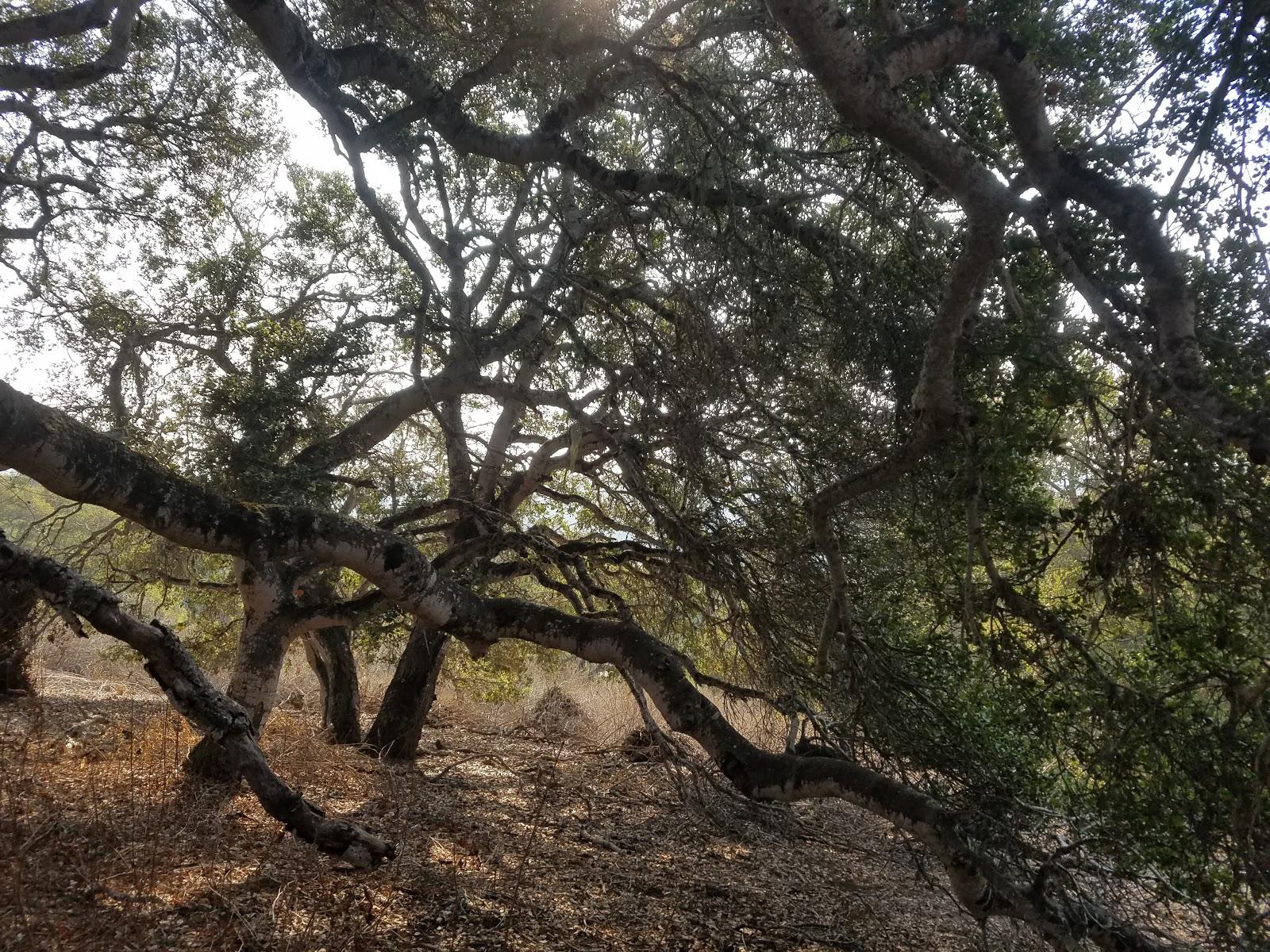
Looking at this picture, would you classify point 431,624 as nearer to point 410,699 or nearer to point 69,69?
point 410,699

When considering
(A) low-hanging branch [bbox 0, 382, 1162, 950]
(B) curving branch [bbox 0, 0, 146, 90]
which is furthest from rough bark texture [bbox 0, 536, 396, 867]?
(B) curving branch [bbox 0, 0, 146, 90]

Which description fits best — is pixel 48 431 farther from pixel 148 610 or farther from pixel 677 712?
pixel 148 610

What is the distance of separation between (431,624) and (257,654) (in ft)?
7.81

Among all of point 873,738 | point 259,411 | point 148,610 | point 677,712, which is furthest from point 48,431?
point 148,610

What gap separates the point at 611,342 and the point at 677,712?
2.95 meters

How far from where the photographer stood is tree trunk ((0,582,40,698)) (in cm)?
582

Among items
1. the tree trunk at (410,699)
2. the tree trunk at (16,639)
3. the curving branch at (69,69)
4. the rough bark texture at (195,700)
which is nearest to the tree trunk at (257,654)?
the tree trunk at (16,639)

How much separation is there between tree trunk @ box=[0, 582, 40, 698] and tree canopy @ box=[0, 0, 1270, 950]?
0.72 metres

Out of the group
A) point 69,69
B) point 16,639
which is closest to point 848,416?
point 69,69

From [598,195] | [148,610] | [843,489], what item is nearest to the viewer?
[843,489]

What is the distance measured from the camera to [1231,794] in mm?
3416

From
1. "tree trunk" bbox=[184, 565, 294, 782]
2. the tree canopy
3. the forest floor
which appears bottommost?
the forest floor

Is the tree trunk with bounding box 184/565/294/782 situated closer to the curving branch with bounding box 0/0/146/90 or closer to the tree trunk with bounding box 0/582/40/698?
the tree trunk with bounding box 0/582/40/698

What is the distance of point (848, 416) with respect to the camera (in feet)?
16.2
